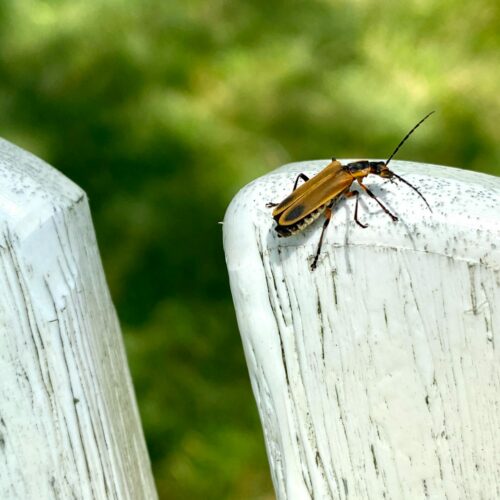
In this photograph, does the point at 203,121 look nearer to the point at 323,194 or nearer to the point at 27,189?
the point at 323,194

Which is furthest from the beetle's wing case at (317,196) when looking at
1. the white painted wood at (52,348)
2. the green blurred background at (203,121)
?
the green blurred background at (203,121)

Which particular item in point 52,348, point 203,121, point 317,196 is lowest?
point 52,348

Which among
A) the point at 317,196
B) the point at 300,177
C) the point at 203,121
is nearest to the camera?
the point at 300,177

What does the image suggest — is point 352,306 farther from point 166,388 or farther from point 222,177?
point 222,177

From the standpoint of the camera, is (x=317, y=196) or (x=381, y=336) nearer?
(x=381, y=336)

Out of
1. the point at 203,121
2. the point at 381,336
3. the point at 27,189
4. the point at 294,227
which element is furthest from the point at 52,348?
the point at 203,121

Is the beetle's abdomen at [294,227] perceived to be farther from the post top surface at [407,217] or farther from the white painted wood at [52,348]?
the white painted wood at [52,348]
